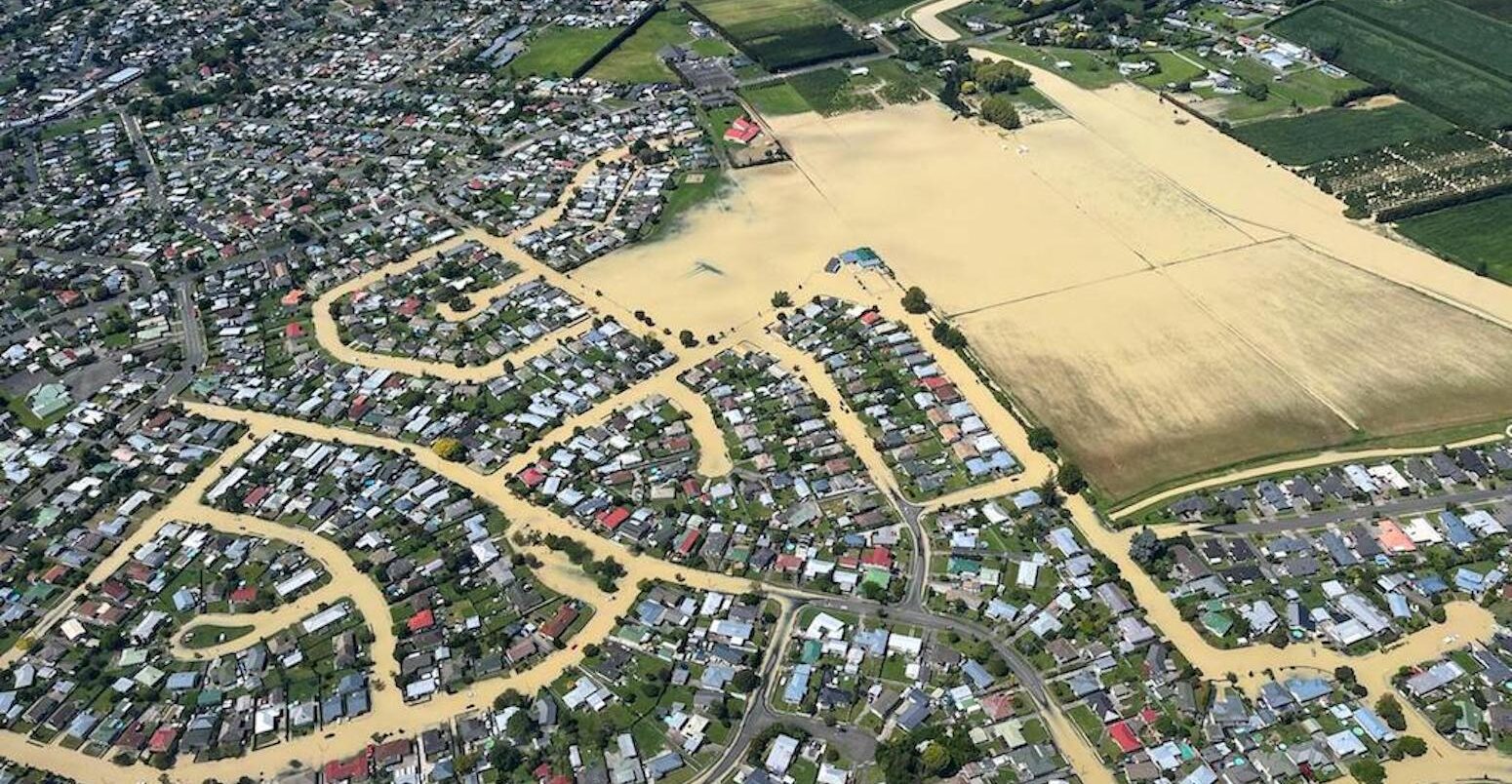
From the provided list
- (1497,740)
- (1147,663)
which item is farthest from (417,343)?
(1497,740)

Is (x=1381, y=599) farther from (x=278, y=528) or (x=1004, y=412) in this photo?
(x=278, y=528)

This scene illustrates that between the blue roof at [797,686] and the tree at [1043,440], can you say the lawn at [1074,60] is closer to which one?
the tree at [1043,440]

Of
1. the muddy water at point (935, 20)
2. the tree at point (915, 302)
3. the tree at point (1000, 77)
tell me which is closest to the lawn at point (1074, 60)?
the muddy water at point (935, 20)

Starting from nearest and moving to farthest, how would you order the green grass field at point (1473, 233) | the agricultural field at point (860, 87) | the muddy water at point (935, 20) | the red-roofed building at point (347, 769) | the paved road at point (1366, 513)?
1. the red-roofed building at point (347, 769)
2. the paved road at point (1366, 513)
3. the green grass field at point (1473, 233)
4. the agricultural field at point (860, 87)
5. the muddy water at point (935, 20)

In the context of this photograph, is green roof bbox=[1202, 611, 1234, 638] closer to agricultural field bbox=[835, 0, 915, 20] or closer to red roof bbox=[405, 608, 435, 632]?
red roof bbox=[405, 608, 435, 632]

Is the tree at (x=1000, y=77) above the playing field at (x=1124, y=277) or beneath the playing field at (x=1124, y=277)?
above

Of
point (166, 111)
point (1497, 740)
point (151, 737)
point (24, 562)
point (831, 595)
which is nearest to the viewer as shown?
point (1497, 740)

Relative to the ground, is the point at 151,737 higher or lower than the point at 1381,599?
lower
